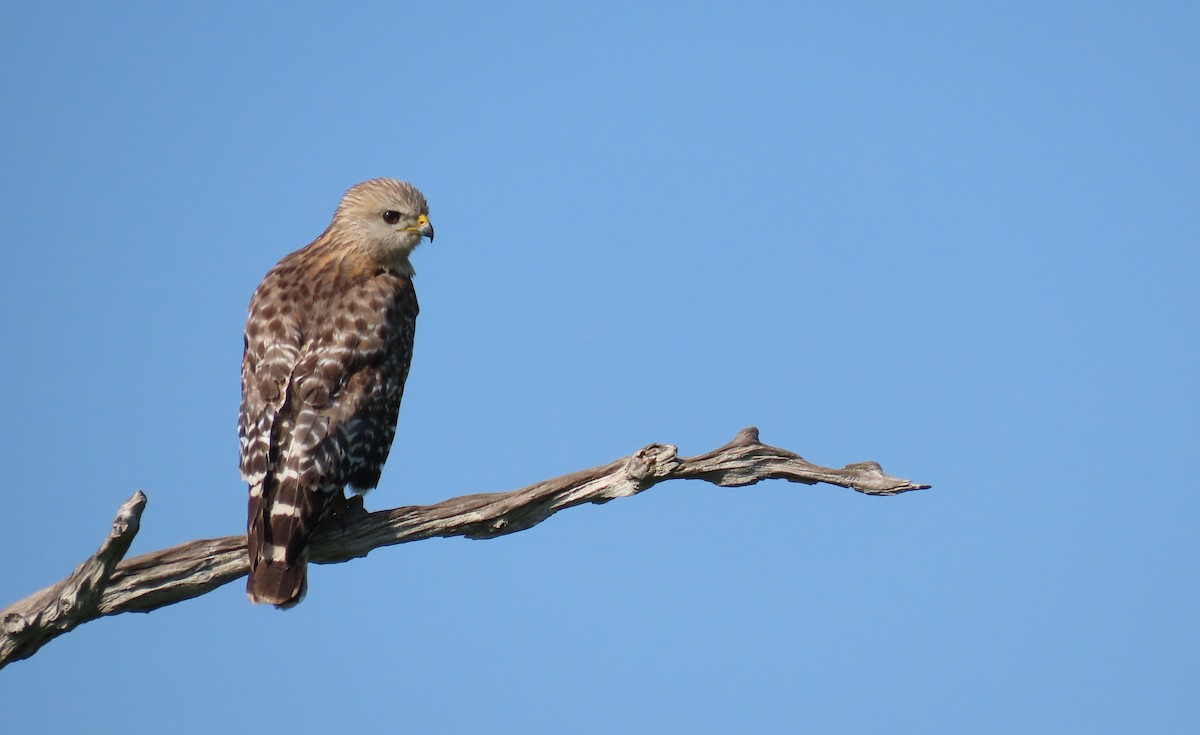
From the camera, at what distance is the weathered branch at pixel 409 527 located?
7434 millimetres

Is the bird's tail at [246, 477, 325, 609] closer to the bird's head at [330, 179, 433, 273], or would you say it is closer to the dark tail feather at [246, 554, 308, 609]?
the dark tail feather at [246, 554, 308, 609]

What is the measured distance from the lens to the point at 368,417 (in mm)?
8383

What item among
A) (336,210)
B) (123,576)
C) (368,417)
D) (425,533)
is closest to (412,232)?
(336,210)

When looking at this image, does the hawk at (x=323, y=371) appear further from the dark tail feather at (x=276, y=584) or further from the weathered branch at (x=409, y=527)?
the weathered branch at (x=409, y=527)

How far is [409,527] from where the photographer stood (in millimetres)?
7906

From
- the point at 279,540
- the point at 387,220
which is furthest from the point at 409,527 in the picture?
the point at 387,220

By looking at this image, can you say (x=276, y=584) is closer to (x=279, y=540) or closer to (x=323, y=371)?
(x=279, y=540)

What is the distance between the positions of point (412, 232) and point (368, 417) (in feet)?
5.17

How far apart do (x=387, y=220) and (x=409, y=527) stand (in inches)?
95.7

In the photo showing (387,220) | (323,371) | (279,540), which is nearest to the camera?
(279,540)

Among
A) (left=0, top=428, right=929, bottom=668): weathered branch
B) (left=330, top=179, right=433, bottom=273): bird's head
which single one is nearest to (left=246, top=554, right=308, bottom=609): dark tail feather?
(left=0, top=428, right=929, bottom=668): weathered branch

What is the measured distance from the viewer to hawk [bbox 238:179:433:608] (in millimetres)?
7777

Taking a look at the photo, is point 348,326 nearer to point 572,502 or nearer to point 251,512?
point 251,512

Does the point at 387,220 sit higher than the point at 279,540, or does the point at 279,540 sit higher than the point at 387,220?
the point at 387,220
